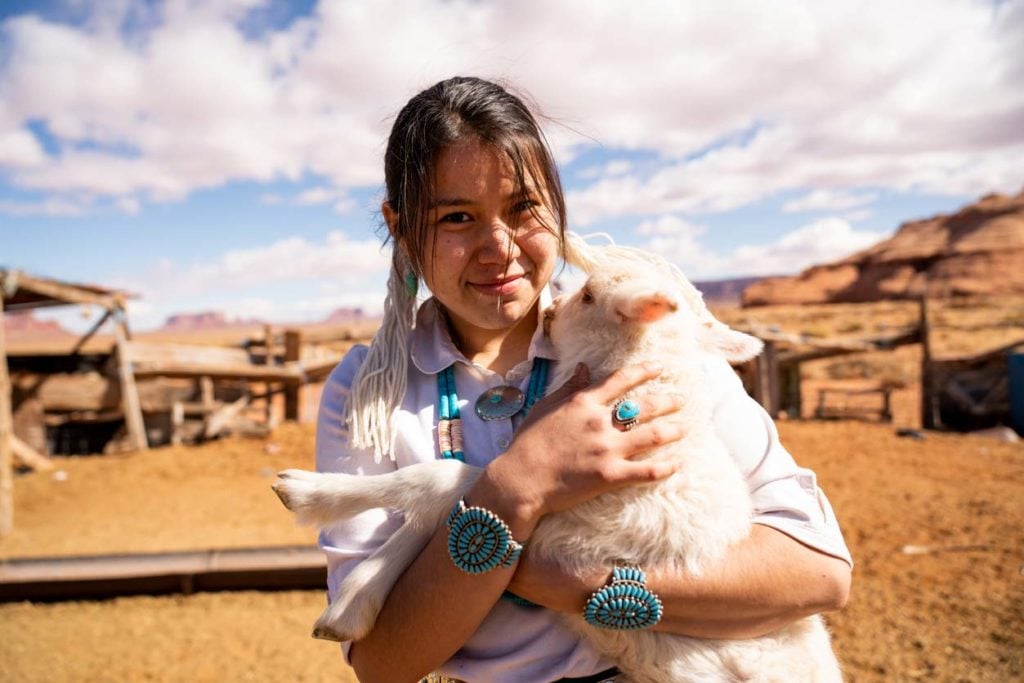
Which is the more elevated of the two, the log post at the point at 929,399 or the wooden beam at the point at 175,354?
the wooden beam at the point at 175,354

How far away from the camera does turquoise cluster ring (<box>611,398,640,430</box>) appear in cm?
173

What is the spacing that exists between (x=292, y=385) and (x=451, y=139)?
13.5 metres

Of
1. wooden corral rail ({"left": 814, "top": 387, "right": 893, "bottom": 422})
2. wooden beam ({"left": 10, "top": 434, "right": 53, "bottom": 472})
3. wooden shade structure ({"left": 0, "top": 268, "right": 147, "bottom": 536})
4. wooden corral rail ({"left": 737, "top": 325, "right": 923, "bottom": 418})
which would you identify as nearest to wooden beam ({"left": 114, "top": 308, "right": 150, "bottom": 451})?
wooden shade structure ({"left": 0, "top": 268, "right": 147, "bottom": 536})

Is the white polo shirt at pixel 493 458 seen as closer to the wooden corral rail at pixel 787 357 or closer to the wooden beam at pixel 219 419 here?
the wooden beam at pixel 219 419

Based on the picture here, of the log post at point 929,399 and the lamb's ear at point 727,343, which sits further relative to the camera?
the log post at point 929,399

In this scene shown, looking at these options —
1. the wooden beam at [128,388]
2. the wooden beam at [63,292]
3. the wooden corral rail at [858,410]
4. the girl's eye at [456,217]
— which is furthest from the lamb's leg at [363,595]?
the wooden corral rail at [858,410]

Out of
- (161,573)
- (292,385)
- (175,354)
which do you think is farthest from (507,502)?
(292,385)

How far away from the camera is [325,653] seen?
207 inches

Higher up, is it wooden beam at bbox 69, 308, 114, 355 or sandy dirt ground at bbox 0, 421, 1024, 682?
wooden beam at bbox 69, 308, 114, 355

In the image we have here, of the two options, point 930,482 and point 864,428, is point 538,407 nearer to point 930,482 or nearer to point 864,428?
point 930,482

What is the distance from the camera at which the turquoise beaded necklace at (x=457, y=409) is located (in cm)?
192

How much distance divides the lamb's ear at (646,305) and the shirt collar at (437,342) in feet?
0.88

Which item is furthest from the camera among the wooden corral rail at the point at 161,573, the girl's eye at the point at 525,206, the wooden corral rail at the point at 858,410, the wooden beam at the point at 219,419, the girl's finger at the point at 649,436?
the wooden corral rail at the point at 858,410

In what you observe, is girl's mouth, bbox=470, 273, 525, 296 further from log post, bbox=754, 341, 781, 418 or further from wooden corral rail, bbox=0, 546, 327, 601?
log post, bbox=754, 341, 781, 418
